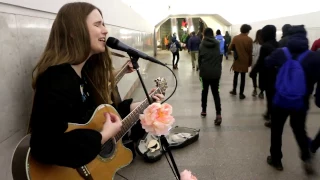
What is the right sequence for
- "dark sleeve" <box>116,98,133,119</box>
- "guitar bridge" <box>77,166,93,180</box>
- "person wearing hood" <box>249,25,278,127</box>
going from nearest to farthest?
"guitar bridge" <box>77,166,93,180</box>, "dark sleeve" <box>116,98,133,119</box>, "person wearing hood" <box>249,25,278,127</box>

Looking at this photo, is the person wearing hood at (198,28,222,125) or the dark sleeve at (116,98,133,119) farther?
the person wearing hood at (198,28,222,125)

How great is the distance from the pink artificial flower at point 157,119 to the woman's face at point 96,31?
0.43 metres

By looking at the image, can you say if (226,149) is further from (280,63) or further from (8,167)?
(8,167)

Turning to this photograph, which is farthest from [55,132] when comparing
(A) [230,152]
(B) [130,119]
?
(A) [230,152]

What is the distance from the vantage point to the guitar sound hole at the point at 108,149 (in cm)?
172

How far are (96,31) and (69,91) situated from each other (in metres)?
0.36

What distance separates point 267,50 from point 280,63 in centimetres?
136

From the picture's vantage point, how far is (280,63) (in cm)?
285

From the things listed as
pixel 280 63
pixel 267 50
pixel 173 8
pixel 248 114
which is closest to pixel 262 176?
pixel 280 63

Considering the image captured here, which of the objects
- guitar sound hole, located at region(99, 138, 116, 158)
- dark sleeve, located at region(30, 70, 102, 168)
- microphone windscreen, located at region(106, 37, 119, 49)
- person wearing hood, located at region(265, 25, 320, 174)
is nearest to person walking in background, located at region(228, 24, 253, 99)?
person wearing hood, located at region(265, 25, 320, 174)

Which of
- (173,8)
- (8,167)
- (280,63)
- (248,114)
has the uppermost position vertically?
(173,8)

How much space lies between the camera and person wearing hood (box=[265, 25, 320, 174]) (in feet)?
8.95

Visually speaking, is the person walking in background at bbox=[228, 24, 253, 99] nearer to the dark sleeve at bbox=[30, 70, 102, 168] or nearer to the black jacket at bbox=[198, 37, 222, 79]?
the black jacket at bbox=[198, 37, 222, 79]

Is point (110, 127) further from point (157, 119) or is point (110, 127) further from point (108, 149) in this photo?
point (108, 149)
